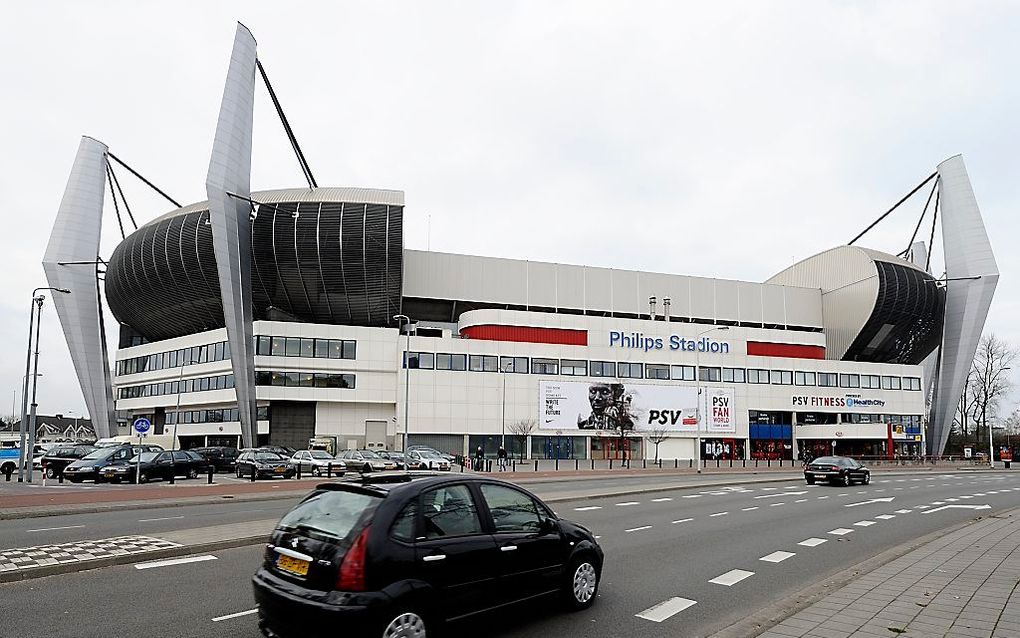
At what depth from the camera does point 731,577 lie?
10180mm

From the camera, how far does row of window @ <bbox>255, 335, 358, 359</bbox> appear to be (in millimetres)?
62981

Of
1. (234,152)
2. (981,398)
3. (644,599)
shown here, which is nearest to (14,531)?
(644,599)

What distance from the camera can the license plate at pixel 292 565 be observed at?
618 centimetres

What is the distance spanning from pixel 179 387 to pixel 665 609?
223 ft

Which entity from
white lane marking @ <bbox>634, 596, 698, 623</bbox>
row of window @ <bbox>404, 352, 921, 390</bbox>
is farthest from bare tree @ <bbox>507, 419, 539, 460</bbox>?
white lane marking @ <bbox>634, 596, 698, 623</bbox>

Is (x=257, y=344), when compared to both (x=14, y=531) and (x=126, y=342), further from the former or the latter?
(x=14, y=531)

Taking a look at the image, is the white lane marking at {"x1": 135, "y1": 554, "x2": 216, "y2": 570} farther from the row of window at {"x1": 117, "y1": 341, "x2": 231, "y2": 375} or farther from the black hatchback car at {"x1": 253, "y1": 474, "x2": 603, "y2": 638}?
the row of window at {"x1": 117, "y1": 341, "x2": 231, "y2": 375}

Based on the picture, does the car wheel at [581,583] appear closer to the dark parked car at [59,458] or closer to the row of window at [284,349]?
the dark parked car at [59,458]

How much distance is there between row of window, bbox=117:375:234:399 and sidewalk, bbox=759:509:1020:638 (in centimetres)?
6075

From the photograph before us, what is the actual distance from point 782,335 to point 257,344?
53464 millimetres

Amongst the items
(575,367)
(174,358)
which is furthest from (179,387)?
(575,367)

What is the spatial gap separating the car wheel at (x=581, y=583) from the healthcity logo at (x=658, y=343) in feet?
210

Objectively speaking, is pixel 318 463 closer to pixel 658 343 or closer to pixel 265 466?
pixel 265 466

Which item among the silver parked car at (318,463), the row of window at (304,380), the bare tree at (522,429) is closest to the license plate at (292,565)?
the silver parked car at (318,463)
